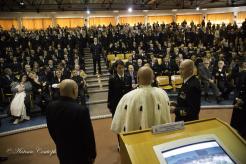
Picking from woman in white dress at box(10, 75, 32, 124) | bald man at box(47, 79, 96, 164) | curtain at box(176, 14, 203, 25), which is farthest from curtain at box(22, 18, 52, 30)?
bald man at box(47, 79, 96, 164)

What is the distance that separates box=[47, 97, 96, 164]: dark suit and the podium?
2.41 feet

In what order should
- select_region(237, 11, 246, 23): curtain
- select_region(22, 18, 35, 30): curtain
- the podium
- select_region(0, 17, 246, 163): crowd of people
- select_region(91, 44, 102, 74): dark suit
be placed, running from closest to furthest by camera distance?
the podium → select_region(0, 17, 246, 163): crowd of people → select_region(91, 44, 102, 74): dark suit → select_region(22, 18, 35, 30): curtain → select_region(237, 11, 246, 23): curtain

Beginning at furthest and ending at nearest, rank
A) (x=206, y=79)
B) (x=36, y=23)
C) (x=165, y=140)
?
1. (x=36, y=23)
2. (x=206, y=79)
3. (x=165, y=140)

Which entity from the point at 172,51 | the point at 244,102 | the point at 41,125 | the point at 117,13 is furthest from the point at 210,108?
the point at 117,13

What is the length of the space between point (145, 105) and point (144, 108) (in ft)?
0.10

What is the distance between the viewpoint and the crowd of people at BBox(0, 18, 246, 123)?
7539mm

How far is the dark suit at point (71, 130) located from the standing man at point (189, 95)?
3.20 ft

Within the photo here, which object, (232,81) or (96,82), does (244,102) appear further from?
(96,82)

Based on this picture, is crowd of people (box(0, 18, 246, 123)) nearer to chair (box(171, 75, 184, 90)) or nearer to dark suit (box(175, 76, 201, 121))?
chair (box(171, 75, 184, 90))

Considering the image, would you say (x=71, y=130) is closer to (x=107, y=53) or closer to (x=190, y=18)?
(x=107, y=53)

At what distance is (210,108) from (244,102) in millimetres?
3575

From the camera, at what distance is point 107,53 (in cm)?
1165

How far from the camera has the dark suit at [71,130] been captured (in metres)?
2.21

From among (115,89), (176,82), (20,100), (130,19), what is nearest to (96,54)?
(176,82)
